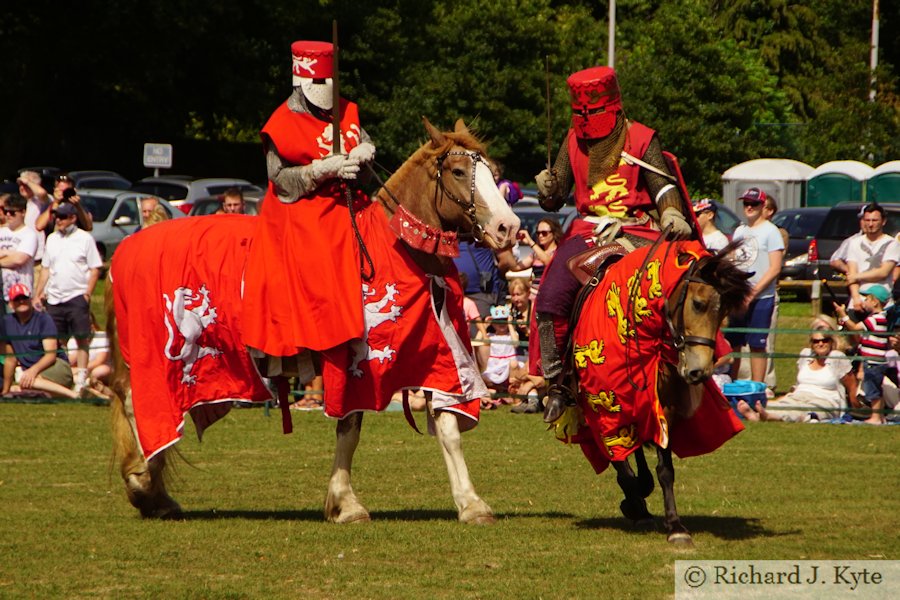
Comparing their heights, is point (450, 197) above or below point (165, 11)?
below

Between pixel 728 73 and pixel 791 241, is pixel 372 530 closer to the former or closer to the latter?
pixel 791 241

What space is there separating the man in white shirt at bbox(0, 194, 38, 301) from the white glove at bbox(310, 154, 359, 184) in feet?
30.5

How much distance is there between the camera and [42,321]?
17.1 m

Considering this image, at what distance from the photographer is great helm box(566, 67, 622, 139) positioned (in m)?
9.05

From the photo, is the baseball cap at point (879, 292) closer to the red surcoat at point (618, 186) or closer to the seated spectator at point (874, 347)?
the seated spectator at point (874, 347)

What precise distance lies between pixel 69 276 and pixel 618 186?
Result: 32.0 ft

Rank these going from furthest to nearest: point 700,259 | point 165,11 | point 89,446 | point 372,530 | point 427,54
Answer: point 427,54
point 165,11
point 89,446
point 372,530
point 700,259

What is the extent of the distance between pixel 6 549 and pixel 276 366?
1897 millimetres

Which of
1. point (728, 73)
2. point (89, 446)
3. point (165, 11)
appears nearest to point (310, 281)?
point (89, 446)

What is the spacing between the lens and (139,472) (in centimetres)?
946

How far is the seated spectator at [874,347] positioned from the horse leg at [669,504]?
23.6 ft

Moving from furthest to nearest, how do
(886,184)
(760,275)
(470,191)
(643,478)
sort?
(886,184), (760,275), (643,478), (470,191)

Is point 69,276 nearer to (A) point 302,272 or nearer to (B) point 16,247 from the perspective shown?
(B) point 16,247

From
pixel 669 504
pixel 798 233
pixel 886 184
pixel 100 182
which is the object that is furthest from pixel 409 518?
pixel 100 182
